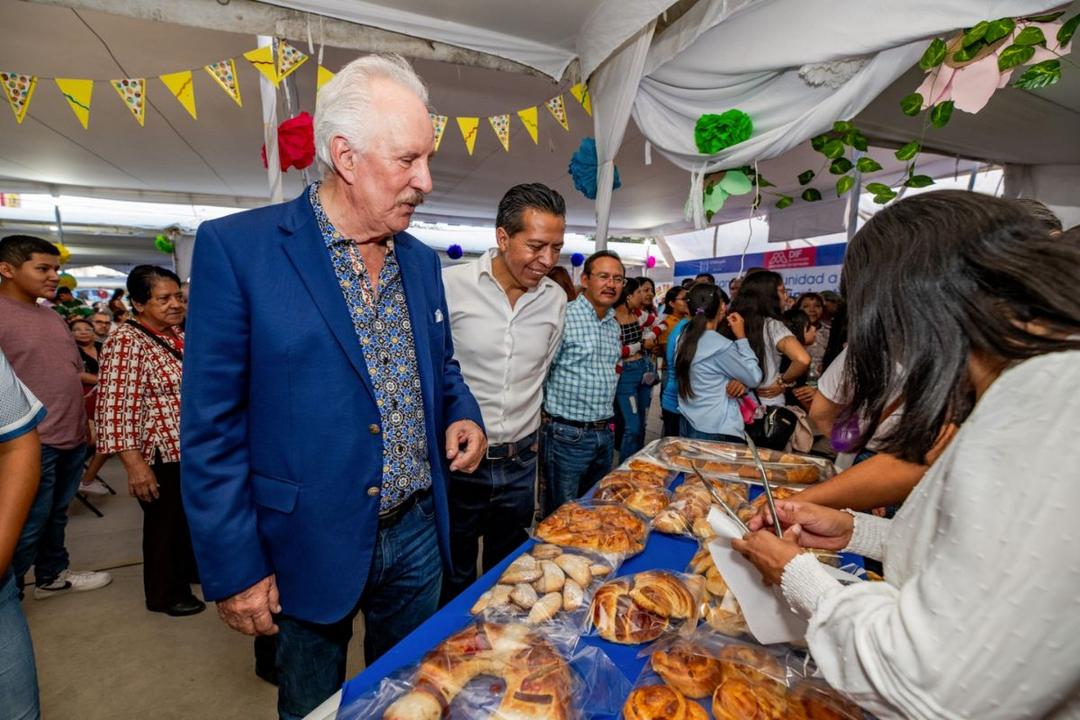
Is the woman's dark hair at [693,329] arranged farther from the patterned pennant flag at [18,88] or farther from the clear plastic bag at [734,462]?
the patterned pennant flag at [18,88]

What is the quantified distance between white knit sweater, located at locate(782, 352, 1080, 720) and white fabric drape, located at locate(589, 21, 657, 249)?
2.75 m

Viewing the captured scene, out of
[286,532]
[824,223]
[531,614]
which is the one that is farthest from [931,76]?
[824,223]

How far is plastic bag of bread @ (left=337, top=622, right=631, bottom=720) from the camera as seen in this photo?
2.73ft

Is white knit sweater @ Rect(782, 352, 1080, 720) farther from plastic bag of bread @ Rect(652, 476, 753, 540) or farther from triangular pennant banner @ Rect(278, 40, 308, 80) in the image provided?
triangular pennant banner @ Rect(278, 40, 308, 80)

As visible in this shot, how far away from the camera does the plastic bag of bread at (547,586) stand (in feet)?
3.61

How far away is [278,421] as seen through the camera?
43.4 inches

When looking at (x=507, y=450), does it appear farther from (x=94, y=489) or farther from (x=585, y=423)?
(x=94, y=489)

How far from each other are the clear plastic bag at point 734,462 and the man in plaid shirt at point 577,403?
392mm

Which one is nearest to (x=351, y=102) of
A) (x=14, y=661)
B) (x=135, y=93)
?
(x=14, y=661)

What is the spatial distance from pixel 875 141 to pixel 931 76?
1.83m

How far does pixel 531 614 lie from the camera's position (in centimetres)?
109

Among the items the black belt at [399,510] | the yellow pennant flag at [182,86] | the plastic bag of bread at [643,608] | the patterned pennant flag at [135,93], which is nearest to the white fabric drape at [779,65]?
the plastic bag of bread at [643,608]

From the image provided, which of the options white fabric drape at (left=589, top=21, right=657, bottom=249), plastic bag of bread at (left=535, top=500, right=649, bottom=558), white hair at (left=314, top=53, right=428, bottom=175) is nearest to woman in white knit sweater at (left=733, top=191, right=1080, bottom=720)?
plastic bag of bread at (left=535, top=500, right=649, bottom=558)

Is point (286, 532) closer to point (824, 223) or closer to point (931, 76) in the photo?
point (931, 76)
